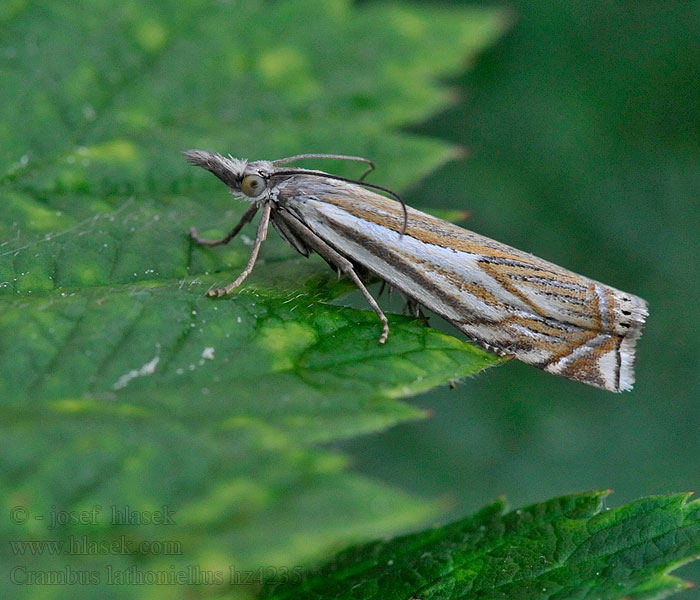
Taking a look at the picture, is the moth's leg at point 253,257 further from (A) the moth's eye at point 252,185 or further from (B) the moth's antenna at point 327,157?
(B) the moth's antenna at point 327,157

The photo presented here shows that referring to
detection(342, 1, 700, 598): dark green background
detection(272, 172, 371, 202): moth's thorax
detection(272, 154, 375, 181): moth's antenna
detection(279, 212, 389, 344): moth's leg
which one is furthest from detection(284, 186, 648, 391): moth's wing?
detection(342, 1, 700, 598): dark green background

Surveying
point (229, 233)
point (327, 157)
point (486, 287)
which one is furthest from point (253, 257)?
point (486, 287)

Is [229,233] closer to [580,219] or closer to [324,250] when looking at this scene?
[324,250]

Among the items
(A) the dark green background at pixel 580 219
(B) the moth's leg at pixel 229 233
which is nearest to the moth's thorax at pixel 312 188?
Result: (B) the moth's leg at pixel 229 233

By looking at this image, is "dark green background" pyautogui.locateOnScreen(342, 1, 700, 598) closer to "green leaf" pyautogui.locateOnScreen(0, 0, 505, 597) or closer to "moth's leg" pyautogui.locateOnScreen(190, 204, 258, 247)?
"green leaf" pyautogui.locateOnScreen(0, 0, 505, 597)

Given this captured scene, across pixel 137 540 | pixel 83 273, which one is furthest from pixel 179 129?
pixel 137 540

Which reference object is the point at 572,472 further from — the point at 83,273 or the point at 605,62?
the point at 83,273
